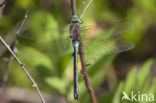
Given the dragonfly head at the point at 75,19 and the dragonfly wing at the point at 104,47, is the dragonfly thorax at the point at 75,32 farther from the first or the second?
the dragonfly wing at the point at 104,47

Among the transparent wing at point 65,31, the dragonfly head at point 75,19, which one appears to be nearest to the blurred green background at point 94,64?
the transparent wing at point 65,31

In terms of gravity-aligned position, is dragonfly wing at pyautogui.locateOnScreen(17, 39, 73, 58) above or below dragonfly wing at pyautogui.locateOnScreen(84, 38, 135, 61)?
above

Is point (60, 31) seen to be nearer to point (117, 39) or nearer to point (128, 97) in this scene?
point (117, 39)

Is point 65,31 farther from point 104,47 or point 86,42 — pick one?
point 104,47

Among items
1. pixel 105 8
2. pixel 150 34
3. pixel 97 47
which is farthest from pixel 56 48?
pixel 150 34

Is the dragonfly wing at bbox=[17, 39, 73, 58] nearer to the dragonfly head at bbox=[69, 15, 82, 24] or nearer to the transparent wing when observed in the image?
the transparent wing

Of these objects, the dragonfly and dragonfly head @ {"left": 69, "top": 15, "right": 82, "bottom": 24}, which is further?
the dragonfly

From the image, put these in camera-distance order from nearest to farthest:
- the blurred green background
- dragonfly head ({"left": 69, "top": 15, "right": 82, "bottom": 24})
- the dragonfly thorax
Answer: dragonfly head ({"left": 69, "top": 15, "right": 82, "bottom": 24}) < the dragonfly thorax < the blurred green background

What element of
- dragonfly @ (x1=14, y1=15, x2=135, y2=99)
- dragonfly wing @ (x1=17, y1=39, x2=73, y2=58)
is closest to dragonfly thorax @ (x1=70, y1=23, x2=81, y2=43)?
dragonfly @ (x1=14, y1=15, x2=135, y2=99)
